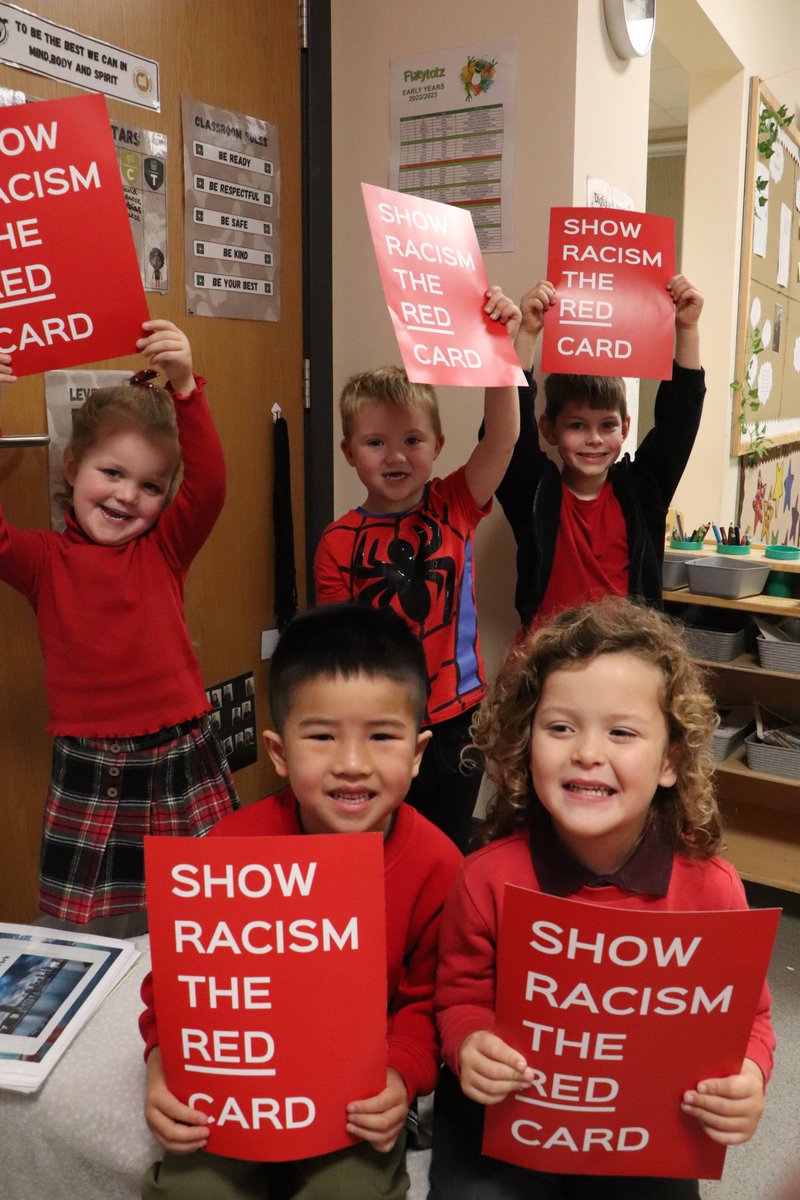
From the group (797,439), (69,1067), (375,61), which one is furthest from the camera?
(797,439)

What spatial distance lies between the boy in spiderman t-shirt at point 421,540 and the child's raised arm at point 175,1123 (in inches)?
33.5

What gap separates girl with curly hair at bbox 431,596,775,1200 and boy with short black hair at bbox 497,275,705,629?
2.50ft

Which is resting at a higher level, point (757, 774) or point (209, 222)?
point (209, 222)

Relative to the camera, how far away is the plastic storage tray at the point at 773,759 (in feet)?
7.29

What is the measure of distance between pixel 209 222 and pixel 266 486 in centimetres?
60

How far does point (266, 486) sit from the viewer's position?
7.43 feet

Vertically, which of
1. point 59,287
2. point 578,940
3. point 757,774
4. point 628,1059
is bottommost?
point 757,774

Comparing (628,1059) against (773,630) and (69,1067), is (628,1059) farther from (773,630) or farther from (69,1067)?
(773,630)

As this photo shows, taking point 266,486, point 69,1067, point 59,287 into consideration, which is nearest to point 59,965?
point 69,1067

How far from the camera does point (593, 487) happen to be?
197 cm

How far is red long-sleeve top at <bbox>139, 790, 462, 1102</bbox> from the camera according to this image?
1.08m

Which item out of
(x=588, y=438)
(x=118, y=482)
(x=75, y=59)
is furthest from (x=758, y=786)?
(x=75, y=59)

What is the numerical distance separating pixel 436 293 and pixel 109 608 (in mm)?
743

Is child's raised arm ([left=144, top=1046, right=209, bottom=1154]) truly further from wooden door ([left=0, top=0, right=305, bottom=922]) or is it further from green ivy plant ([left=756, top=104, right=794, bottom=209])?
green ivy plant ([left=756, top=104, right=794, bottom=209])
